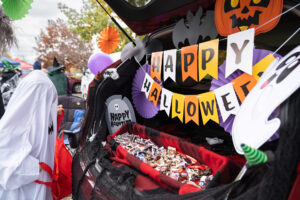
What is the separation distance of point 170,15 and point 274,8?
3.13ft

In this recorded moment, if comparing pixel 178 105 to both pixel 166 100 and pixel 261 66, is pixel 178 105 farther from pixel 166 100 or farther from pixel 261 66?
pixel 261 66

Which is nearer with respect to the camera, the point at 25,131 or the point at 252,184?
the point at 252,184

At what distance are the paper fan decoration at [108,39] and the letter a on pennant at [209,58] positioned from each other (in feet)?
4.84

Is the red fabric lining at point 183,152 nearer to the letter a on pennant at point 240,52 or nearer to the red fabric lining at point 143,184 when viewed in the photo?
the red fabric lining at point 143,184

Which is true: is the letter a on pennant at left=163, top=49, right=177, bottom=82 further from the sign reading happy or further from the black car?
the sign reading happy

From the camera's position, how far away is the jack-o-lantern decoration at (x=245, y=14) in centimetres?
117

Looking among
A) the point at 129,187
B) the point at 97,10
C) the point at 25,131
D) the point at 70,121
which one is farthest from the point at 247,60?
the point at 97,10

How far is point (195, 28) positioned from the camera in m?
1.67

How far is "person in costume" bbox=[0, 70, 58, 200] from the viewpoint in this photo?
1.66 m

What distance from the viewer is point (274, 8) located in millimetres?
1155

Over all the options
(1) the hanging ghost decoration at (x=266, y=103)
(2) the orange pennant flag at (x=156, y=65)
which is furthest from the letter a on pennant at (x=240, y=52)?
(2) the orange pennant flag at (x=156, y=65)

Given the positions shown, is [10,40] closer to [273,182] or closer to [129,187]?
[129,187]

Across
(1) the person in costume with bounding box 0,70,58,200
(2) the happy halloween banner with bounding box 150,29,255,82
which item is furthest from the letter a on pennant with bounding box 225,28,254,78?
(1) the person in costume with bounding box 0,70,58,200

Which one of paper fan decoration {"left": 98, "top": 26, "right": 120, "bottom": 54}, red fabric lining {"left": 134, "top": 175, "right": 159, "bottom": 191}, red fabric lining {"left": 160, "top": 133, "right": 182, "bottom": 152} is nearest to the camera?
red fabric lining {"left": 134, "top": 175, "right": 159, "bottom": 191}
